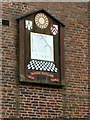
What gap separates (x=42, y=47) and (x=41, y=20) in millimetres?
774

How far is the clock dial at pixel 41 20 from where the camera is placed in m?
12.4

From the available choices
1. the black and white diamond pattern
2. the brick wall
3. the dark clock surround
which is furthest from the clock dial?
the black and white diamond pattern

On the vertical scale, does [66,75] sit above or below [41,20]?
below

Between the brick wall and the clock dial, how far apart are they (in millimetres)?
269

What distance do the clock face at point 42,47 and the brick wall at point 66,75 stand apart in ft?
1.53

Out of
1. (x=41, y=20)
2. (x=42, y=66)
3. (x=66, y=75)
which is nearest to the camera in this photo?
(x=42, y=66)

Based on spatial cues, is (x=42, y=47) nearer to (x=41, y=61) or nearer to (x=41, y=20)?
(x=41, y=61)

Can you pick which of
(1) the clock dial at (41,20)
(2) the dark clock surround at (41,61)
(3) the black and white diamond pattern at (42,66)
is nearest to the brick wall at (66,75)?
(2) the dark clock surround at (41,61)

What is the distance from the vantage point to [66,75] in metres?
12.7

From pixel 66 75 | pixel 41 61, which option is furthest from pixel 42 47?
pixel 66 75

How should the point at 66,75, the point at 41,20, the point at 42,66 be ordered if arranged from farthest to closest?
the point at 66,75 → the point at 41,20 → the point at 42,66

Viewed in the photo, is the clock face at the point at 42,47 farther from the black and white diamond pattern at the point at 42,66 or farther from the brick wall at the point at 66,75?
the brick wall at the point at 66,75

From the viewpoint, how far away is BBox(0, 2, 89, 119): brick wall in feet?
38.6

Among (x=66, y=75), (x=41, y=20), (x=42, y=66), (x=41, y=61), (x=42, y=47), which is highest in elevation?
(x=41, y=20)
